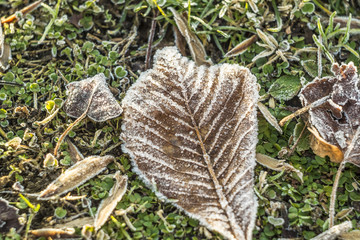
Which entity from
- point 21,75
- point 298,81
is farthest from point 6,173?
point 298,81

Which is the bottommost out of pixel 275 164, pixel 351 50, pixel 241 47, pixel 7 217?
pixel 275 164

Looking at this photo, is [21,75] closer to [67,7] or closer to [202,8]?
[67,7]

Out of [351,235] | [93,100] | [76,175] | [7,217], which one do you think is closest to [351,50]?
[351,235]

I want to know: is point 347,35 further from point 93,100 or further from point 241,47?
point 93,100

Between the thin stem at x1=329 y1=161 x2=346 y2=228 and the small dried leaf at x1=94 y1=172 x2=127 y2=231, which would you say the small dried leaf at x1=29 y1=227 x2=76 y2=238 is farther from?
the thin stem at x1=329 y1=161 x2=346 y2=228

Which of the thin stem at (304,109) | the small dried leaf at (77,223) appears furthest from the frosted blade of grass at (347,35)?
the small dried leaf at (77,223)
